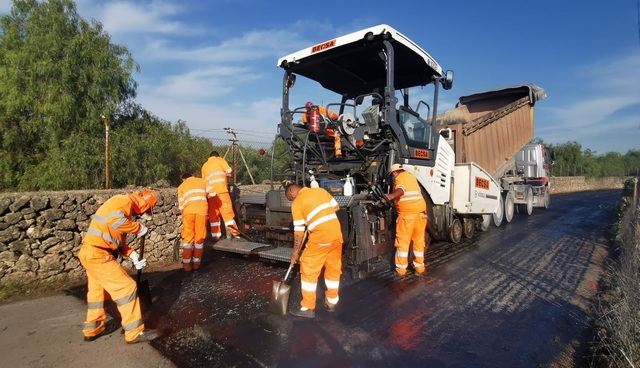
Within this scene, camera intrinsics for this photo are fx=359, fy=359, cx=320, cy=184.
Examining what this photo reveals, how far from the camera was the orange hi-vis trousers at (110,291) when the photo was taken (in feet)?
10.4

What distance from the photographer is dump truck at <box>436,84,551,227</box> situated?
7.70 m

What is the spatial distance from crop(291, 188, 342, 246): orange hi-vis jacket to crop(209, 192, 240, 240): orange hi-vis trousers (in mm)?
2133

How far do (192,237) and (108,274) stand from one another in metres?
2.22

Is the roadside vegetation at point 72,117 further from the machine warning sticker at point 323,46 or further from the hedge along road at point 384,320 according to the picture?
the hedge along road at point 384,320

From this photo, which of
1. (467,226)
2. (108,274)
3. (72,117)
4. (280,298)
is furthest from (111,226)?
(467,226)

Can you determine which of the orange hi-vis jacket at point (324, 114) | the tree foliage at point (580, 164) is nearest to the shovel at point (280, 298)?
the orange hi-vis jacket at point (324, 114)

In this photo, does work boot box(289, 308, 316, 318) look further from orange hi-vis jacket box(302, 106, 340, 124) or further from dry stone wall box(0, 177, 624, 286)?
dry stone wall box(0, 177, 624, 286)

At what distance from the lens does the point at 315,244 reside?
12.0ft

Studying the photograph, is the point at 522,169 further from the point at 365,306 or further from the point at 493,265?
the point at 365,306

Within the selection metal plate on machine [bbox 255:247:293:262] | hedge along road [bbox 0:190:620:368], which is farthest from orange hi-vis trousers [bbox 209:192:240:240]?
metal plate on machine [bbox 255:247:293:262]

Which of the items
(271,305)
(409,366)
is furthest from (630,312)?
(271,305)

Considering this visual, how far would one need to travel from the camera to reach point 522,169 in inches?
505

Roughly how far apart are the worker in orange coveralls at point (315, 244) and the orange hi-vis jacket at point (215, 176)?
2329 mm

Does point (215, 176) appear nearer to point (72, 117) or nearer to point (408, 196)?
point (408, 196)
